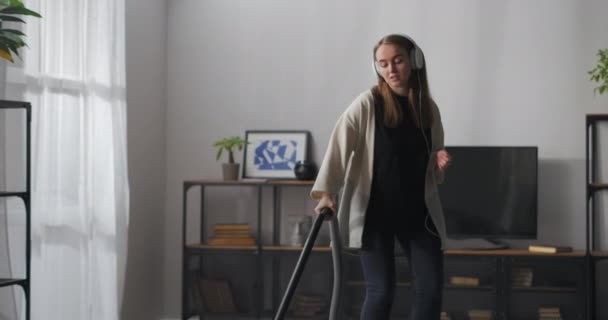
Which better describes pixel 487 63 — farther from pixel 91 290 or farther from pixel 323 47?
pixel 91 290

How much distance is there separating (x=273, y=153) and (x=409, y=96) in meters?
2.48

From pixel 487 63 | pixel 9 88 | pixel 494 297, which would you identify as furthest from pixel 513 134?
pixel 9 88

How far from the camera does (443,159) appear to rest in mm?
2854

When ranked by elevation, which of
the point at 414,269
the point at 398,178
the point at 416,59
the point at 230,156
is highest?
the point at 416,59

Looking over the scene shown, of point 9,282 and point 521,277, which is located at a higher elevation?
point 9,282

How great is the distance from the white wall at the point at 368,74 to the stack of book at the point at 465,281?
0.59 meters

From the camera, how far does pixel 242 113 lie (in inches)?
214

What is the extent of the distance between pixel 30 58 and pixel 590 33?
334 centimetres

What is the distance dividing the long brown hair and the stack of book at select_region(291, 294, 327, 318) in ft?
7.70

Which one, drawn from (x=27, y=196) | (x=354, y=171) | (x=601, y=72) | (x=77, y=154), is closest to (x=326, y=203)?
(x=354, y=171)

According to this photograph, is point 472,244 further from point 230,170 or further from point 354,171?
point 354,171

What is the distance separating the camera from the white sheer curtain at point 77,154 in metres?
3.67

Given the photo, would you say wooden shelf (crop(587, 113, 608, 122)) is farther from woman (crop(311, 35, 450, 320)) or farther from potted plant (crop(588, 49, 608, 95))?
woman (crop(311, 35, 450, 320))

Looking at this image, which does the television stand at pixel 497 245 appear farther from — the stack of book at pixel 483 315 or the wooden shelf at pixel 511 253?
the stack of book at pixel 483 315
